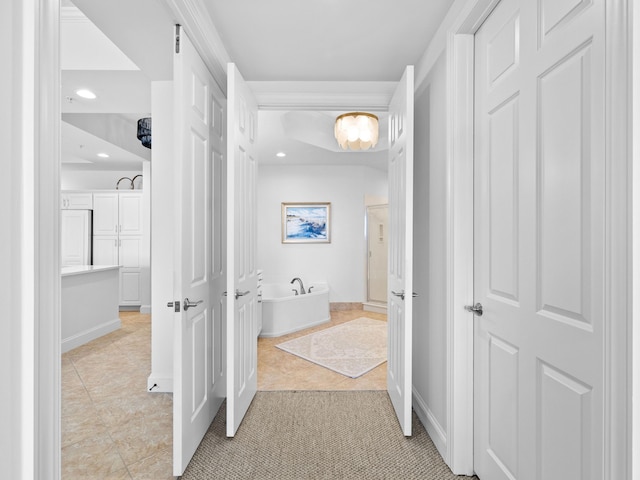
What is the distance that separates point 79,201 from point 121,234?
2.81 ft

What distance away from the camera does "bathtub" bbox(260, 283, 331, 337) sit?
434cm

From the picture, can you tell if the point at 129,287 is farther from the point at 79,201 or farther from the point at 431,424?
the point at 431,424

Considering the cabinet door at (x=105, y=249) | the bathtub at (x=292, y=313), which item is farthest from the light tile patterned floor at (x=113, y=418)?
the cabinet door at (x=105, y=249)

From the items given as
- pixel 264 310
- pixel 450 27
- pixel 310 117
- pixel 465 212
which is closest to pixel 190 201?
pixel 465 212

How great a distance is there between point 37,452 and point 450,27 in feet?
7.41

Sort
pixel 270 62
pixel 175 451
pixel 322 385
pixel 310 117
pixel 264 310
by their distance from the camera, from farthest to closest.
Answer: pixel 310 117 → pixel 264 310 → pixel 322 385 → pixel 270 62 → pixel 175 451

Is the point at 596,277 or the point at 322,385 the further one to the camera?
the point at 322,385

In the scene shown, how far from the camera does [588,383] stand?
1.02 meters

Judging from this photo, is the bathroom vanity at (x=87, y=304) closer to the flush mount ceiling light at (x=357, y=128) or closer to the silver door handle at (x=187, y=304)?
the silver door handle at (x=187, y=304)

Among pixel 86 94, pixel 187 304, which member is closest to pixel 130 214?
pixel 86 94

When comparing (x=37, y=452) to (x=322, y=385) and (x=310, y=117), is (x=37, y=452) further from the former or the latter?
(x=310, y=117)

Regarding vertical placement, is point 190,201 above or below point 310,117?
below

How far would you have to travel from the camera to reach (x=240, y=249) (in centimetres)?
226

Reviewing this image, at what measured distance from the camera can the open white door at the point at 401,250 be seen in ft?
6.57
